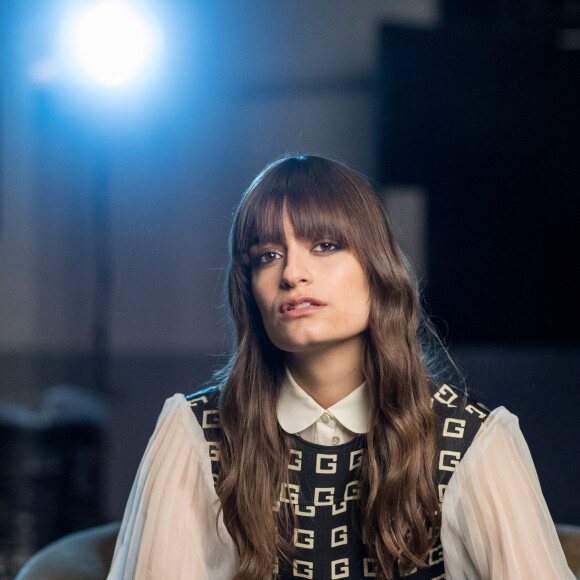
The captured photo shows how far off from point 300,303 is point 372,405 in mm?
236

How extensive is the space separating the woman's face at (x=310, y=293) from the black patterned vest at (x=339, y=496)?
0.66ft

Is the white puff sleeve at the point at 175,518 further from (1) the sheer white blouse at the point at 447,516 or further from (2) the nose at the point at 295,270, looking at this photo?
(2) the nose at the point at 295,270

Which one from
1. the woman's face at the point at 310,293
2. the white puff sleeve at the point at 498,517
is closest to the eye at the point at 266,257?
the woman's face at the point at 310,293

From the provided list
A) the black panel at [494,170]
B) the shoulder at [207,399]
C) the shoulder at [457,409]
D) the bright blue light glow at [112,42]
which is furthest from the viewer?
the bright blue light glow at [112,42]

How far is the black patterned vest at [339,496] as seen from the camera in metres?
1.25

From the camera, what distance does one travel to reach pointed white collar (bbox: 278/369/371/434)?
129 cm

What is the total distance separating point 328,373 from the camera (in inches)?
50.9

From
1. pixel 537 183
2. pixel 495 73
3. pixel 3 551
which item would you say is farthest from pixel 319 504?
pixel 3 551

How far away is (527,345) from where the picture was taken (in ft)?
8.34

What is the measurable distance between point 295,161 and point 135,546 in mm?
719

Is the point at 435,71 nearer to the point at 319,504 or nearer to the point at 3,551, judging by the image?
the point at 319,504

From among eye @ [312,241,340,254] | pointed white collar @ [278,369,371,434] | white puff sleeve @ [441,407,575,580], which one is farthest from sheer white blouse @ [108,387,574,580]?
eye @ [312,241,340,254]

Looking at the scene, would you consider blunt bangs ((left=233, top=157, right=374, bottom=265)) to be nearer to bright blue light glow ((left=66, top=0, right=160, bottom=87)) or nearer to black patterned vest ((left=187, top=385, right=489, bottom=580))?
black patterned vest ((left=187, top=385, right=489, bottom=580))

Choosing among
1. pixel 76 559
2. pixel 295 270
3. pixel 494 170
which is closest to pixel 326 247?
pixel 295 270
